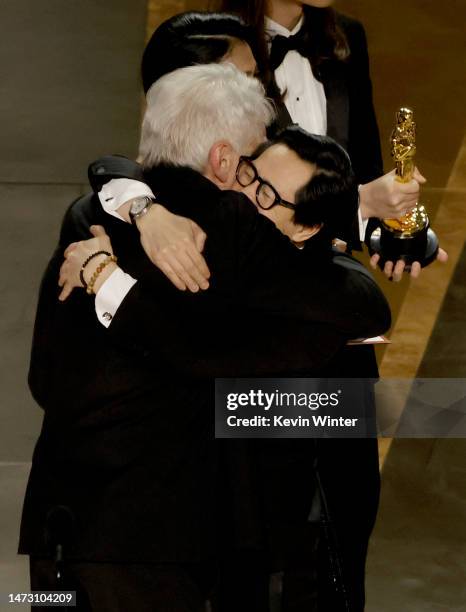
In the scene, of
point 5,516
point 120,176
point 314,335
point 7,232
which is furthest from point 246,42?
point 7,232

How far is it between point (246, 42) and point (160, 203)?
55cm

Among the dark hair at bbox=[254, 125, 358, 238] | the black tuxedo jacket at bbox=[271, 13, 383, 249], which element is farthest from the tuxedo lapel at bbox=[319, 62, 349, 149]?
the dark hair at bbox=[254, 125, 358, 238]

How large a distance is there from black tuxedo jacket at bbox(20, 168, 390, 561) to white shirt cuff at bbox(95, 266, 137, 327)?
0.01m

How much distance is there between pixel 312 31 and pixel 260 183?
79cm

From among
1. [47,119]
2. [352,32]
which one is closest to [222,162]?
[352,32]

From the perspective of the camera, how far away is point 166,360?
2.33m

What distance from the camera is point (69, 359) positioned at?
7.75 feet

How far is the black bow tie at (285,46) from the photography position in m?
2.99

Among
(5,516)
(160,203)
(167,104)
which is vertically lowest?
(5,516)

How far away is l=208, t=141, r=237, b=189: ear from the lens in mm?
2375

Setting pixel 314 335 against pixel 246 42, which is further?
pixel 246 42

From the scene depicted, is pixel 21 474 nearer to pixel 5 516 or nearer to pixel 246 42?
pixel 5 516

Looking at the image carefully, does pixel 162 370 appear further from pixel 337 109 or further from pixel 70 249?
pixel 337 109

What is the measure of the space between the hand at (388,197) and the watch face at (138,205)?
565 millimetres
